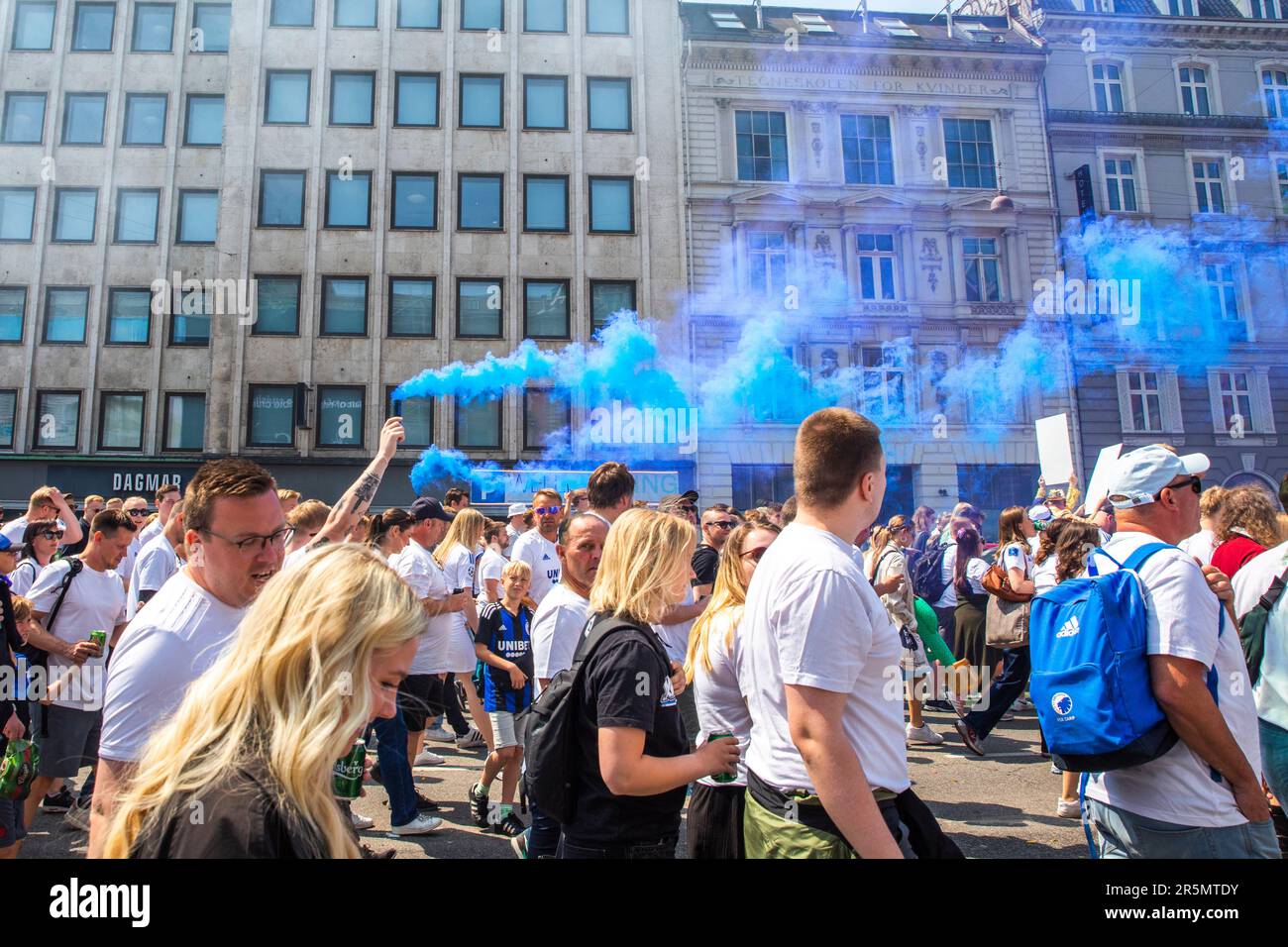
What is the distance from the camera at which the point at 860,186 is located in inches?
1033

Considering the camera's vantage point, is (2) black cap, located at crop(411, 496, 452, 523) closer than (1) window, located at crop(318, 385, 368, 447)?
Yes

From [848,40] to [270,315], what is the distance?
18.9 m

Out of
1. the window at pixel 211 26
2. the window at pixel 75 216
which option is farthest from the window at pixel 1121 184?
the window at pixel 75 216

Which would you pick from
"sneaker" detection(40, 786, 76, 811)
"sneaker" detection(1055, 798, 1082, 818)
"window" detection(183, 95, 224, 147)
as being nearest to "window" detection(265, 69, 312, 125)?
"window" detection(183, 95, 224, 147)

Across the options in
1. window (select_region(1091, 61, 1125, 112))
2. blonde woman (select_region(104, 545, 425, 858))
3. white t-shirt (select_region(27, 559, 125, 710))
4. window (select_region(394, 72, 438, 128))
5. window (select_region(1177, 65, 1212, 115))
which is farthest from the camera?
window (select_region(1177, 65, 1212, 115))

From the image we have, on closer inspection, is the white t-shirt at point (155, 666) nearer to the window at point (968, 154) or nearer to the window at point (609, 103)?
the window at point (609, 103)

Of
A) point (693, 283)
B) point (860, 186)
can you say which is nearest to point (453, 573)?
point (693, 283)

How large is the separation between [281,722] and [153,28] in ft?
107

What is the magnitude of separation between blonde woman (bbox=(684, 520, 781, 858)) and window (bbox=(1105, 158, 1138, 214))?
1136 inches

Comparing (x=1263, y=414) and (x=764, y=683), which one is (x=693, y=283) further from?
(x=764, y=683)

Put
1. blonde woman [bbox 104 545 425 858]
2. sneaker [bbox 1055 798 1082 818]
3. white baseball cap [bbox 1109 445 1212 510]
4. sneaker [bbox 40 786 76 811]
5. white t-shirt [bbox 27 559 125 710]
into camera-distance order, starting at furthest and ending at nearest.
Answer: sneaker [bbox 40 786 76 811] → sneaker [bbox 1055 798 1082 818] → white t-shirt [bbox 27 559 125 710] → white baseball cap [bbox 1109 445 1212 510] → blonde woman [bbox 104 545 425 858]

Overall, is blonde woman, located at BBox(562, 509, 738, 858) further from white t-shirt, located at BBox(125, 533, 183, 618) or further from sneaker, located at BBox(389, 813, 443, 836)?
white t-shirt, located at BBox(125, 533, 183, 618)

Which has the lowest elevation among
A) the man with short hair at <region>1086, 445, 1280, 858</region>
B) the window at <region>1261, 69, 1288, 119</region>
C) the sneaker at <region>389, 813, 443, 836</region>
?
the sneaker at <region>389, 813, 443, 836</region>

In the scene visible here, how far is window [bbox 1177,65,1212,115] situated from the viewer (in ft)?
92.9
